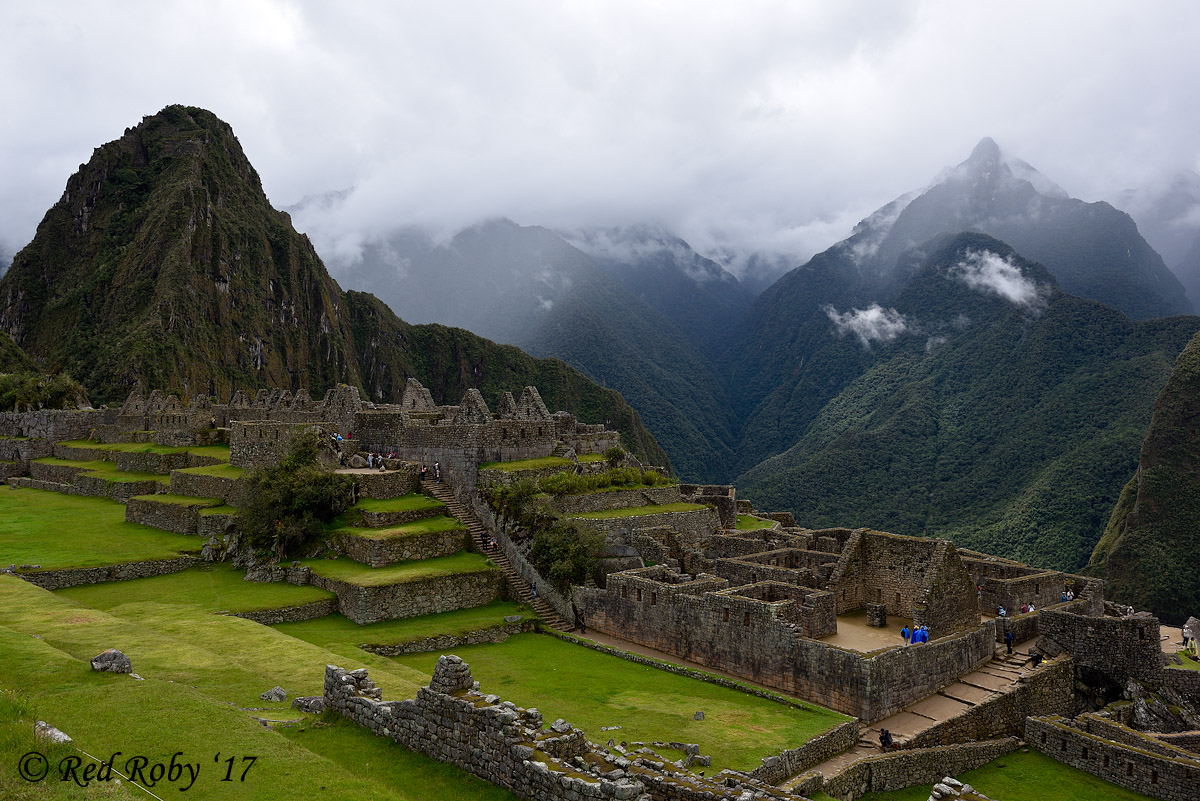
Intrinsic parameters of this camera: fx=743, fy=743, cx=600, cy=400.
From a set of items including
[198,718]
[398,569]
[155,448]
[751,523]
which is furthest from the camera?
[155,448]

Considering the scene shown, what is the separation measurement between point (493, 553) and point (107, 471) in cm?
2413

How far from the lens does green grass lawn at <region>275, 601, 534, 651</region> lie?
1834 cm

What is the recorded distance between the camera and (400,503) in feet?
84.6

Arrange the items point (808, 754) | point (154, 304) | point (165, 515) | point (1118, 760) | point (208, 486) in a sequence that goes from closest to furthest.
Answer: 1. point (808, 754)
2. point (1118, 760)
3. point (165, 515)
4. point (208, 486)
5. point (154, 304)

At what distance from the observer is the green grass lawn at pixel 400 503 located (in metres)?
24.8

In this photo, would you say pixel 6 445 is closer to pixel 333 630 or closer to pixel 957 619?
pixel 333 630

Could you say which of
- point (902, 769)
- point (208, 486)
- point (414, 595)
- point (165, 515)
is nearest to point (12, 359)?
point (165, 515)

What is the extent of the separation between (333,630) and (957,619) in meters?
17.1

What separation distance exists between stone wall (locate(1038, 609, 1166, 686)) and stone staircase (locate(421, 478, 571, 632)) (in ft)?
46.6

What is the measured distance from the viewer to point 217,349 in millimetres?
172875

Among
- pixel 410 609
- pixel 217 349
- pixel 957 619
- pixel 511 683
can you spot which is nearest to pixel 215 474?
pixel 410 609

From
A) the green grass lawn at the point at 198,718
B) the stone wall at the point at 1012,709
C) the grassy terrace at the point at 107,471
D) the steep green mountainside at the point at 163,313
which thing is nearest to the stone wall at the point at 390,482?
the green grass lawn at the point at 198,718

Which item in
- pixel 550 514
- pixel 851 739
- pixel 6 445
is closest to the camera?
pixel 851 739

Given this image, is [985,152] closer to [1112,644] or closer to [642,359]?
[642,359]
